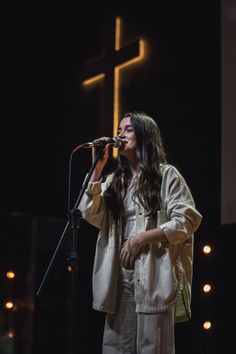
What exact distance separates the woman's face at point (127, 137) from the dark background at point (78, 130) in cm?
60

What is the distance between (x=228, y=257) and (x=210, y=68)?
1194 millimetres

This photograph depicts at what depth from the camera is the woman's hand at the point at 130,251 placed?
81.4 inches

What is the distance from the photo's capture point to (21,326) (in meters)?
2.41

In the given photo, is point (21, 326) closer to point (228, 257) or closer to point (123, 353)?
point (123, 353)

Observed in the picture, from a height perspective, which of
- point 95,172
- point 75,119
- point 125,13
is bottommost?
point 95,172

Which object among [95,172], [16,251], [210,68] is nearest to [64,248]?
[16,251]

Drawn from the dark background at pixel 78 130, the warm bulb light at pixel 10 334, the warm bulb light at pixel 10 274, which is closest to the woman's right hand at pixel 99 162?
the dark background at pixel 78 130

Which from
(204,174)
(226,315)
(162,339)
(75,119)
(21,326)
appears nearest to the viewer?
(162,339)

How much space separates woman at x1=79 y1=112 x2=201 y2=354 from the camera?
2.03 m

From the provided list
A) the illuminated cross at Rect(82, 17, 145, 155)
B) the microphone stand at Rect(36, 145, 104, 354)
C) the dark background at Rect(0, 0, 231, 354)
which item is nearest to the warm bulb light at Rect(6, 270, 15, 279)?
the dark background at Rect(0, 0, 231, 354)

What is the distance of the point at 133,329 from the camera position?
2.15 meters

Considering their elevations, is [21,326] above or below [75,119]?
below

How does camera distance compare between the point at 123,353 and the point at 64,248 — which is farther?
the point at 64,248

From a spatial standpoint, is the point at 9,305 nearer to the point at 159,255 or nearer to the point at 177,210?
the point at 159,255
